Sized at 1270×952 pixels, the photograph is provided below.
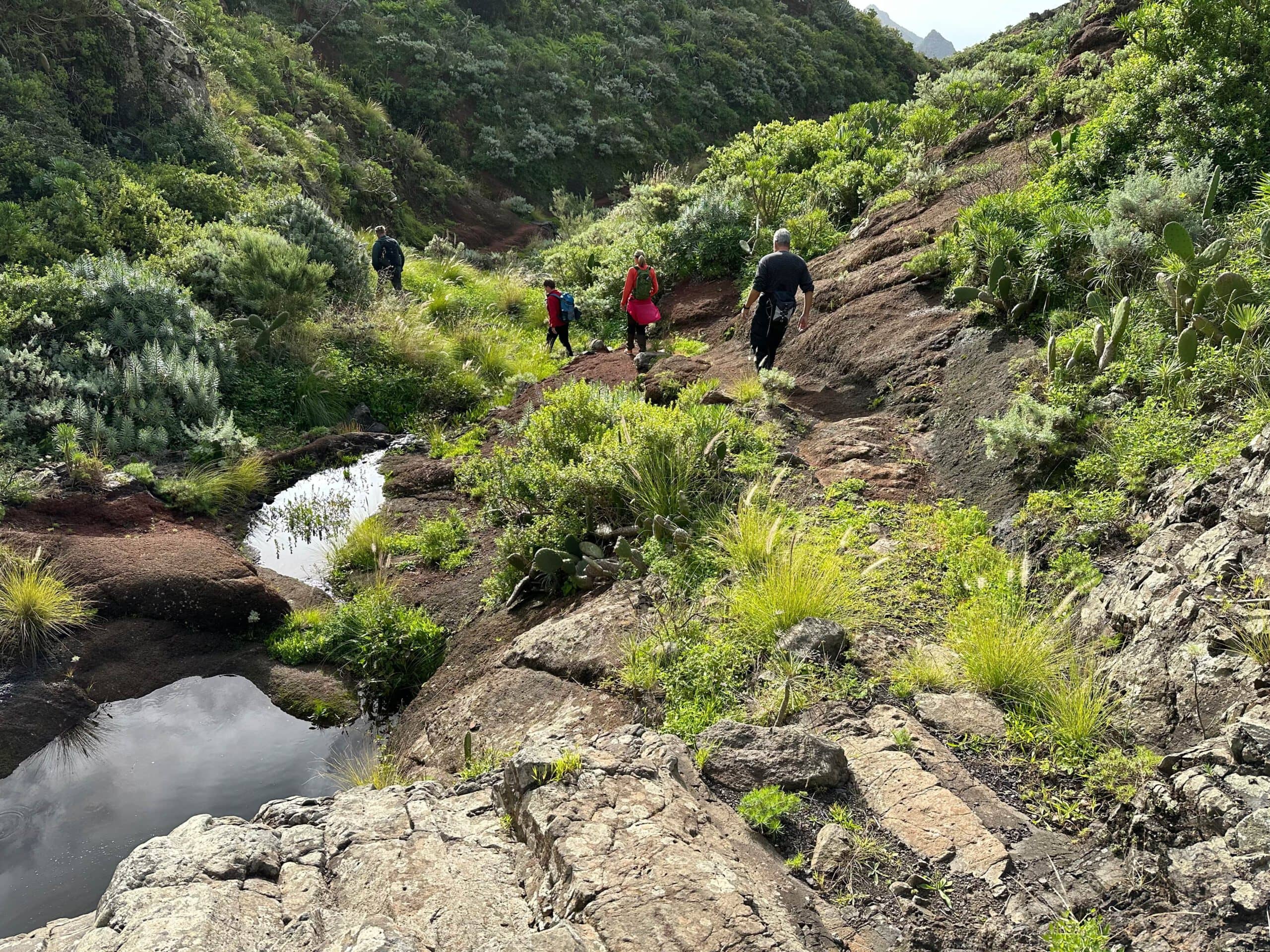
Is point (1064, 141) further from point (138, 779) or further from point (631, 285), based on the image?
point (138, 779)

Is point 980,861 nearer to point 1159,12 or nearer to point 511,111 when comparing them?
point 1159,12

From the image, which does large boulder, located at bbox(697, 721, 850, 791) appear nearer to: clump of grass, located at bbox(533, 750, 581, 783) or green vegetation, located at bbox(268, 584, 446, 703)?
clump of grass, located at bbox(533, 750, 581, 783)

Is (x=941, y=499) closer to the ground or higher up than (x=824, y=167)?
closer to the ground

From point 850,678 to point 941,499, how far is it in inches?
94.1

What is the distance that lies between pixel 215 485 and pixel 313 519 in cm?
110

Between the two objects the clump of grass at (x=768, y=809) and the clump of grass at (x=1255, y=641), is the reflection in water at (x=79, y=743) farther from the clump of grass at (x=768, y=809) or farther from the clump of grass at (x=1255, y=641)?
the clump of grass at (x=1255, y=641)

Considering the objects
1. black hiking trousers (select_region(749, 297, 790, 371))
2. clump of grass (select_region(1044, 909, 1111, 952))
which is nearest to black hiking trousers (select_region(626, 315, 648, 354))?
black hiking trousers (select_region(749, 297, 790, 371))

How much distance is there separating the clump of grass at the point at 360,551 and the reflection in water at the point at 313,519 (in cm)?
15

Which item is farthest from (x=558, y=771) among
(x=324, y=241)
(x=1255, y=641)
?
(x=324, y=241)

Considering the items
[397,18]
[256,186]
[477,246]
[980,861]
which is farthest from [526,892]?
[397,18]

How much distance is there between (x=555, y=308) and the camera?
522 inches

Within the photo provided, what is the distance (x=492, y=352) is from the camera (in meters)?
13.1

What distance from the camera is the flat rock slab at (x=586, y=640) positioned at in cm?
512

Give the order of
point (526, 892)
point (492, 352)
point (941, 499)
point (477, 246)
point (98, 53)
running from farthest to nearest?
1. point (477, 246)
2. point (98, 53)
3. point (492, 352)
4. point (941, 499)
5. point (526, 892)
